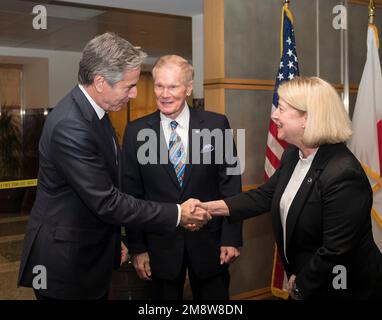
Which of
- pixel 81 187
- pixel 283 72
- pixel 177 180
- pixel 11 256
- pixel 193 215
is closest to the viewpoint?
pixel 81 187

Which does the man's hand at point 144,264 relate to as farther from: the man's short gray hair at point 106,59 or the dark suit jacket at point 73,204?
the man's short gray hair at point 106,59

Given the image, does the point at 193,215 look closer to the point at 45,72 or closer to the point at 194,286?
the point at 194,286

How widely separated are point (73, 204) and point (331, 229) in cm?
106

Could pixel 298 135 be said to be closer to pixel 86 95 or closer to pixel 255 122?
pixel 86 95

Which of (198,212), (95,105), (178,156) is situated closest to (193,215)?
(198,212)

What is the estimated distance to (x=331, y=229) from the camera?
73.0 inches

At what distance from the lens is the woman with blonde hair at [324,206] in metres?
1.84

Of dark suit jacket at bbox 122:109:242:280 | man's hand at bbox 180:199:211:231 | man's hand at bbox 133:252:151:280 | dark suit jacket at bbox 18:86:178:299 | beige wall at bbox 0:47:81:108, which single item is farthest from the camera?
beige wall at bbox 0:47:81:108

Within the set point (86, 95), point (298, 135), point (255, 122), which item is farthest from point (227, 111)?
point (86, 95)

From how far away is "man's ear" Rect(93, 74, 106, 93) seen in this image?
1.92 m

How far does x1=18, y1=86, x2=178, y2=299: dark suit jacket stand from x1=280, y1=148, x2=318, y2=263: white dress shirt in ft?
2.32

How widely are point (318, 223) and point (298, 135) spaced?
395 millimetres

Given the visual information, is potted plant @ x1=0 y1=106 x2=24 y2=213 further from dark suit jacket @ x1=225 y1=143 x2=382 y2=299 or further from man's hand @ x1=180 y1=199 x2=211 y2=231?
dark suit jacket @ x1=225 y1=143 x2=382 y2=299

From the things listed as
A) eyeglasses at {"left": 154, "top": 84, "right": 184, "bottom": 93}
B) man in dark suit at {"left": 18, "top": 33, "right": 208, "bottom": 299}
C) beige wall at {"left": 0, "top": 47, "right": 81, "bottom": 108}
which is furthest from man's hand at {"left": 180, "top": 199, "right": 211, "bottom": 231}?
beige wall at {"left": 0, "top": 47, "right": 81, "bottom": 108}
